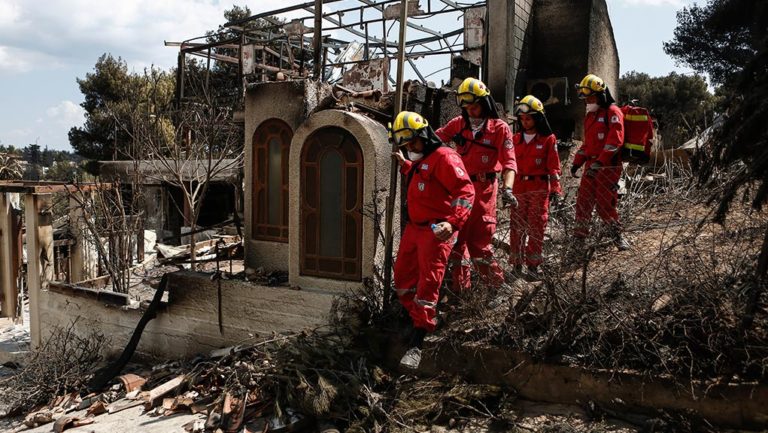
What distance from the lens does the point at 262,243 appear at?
789cm

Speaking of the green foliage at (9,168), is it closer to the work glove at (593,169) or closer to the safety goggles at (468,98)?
the safety goggles at (468,98)

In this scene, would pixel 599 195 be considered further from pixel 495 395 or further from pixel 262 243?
pixel 262 243

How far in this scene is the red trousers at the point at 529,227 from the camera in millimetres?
5406

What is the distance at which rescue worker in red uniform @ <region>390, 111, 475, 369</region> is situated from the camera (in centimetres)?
518

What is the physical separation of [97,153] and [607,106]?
76.5ft

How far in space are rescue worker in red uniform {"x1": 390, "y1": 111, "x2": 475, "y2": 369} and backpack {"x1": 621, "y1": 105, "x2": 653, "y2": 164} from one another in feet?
8.63

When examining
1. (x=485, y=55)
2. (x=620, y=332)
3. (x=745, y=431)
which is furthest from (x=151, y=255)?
(x=745, y=431)

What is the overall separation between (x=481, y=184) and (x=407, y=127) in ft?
3.56

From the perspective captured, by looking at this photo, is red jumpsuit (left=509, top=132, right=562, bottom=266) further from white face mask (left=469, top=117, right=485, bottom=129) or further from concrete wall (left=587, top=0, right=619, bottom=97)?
concrete wall (left=587, top=0, right=619, bottom=97)

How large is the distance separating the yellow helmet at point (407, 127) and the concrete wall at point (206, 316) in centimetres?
222

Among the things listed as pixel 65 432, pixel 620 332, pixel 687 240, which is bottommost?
pixel 65 432

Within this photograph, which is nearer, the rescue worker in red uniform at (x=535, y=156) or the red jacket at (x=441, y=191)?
the red jacket at (x=441, y=191)

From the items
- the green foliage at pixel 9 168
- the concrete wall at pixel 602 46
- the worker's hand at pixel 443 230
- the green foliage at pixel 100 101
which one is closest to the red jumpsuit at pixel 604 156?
the worker's hand at pixel 443 230

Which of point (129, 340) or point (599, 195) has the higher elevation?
point (599, 195)
